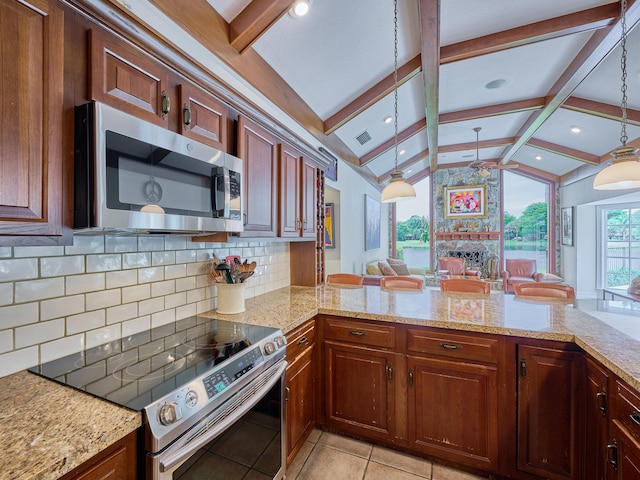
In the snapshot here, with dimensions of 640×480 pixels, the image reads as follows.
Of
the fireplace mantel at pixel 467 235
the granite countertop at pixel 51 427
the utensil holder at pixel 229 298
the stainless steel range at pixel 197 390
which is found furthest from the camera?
the fireplace mantel at pixel 467 235

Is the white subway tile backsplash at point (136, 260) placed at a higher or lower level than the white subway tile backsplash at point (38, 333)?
higher

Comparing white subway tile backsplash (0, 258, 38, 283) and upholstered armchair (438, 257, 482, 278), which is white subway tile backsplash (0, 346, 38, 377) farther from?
upholstered armchair (438, 257, 482, 278)

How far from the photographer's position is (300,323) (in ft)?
5.90

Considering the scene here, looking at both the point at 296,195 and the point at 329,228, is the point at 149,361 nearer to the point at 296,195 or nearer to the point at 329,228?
the point at 296,195

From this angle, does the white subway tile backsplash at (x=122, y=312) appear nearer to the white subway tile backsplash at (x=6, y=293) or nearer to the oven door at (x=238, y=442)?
the white subway tile backsplash at (x=6, y=293)

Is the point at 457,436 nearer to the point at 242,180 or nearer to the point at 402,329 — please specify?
the point at 402,329

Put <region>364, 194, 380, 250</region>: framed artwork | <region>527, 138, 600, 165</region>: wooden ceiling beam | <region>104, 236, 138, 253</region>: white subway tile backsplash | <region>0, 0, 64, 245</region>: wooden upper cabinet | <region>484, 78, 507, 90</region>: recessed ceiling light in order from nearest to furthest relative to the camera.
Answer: <region>0, 0, 64, 245</region>: wooden upper cabinet, <region>104, 236, 138, 253</region>: white subway tile backsplash, <region>484, 78, 507, 90</region>: recessed ceiling light, <region>527, 138, 600, 165</region>: wooden ceiling beam, <region>364, 194, 380, 250</region>: framed artwork

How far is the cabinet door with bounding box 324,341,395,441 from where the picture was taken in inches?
73.3

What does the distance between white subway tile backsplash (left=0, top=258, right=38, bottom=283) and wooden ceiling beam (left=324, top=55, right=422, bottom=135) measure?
3195mm

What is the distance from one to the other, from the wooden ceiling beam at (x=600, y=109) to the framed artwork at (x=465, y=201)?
12.8 feet

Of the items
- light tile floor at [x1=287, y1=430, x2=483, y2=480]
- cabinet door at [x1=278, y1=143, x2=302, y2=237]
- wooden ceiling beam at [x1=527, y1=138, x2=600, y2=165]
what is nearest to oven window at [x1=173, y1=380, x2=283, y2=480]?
light tile floor at [x1=287, y1=430, x2=483, y2=480]

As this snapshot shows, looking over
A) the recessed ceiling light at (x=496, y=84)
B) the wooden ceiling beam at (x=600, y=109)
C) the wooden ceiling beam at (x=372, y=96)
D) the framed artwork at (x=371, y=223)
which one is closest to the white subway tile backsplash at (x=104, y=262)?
the wooden ceiling beam at (x=372, y=96)

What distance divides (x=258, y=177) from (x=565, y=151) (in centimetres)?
656

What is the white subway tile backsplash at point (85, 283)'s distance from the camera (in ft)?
3.95
